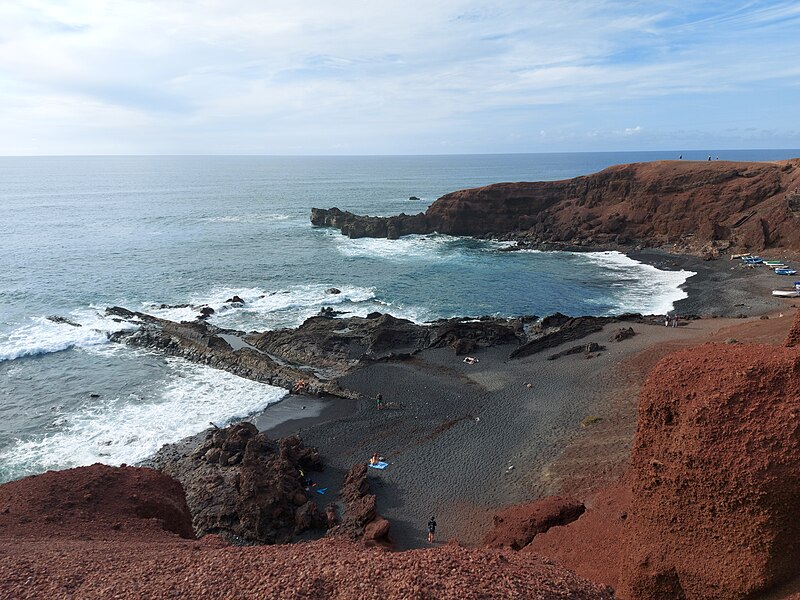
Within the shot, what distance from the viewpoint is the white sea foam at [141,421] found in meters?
26.1

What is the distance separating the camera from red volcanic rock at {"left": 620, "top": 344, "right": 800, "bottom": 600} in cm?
1068

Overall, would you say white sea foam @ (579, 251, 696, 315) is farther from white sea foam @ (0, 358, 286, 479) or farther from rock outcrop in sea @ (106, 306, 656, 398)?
white sea foam @ (0, 358, 286, 479)

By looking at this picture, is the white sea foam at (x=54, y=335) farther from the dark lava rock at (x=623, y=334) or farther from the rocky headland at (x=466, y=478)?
the dark lava rock at (x=623, y=334)

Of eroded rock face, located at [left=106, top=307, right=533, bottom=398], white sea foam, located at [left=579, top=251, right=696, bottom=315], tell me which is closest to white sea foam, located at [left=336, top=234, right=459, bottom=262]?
white sea foam, located at [left=579, top=251, right=696, bottom=315]

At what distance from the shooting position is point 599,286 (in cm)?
5450

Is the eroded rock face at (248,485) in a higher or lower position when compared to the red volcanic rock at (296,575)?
lower

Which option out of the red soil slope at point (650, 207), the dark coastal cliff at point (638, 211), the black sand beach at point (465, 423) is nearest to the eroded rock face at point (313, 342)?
the black sand beach at point (465, 423)

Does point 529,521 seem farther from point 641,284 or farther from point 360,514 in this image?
point 641,284

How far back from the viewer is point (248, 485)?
70.7 feet

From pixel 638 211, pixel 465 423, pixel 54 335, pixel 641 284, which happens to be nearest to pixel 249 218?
pixel 54 335

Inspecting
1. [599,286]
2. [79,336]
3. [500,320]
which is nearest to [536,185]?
[599,286]

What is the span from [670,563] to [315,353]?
2838 cm

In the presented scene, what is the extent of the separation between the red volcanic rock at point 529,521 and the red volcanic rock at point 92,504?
402 inches

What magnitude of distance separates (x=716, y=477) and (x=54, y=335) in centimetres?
4465
